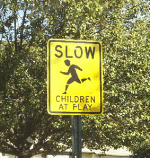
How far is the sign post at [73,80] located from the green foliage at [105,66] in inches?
445

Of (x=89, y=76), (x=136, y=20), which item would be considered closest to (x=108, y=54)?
(x=136, y=20)

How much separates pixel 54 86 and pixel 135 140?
13.6 m

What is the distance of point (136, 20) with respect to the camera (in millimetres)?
17547

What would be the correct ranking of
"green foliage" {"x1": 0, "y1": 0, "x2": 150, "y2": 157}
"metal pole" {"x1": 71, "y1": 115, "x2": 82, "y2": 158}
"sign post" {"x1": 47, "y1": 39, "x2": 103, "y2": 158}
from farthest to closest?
"green foliage" {"x1": 0, "y1": 0, "x2": 150, "y2": 157}
"sign post" {"x1": 47, "y1": 39, "x2": 103, "y2": 158}
"metal pole" {"x1": 71, "y1": 115, "x2": 82, "y2": 158}

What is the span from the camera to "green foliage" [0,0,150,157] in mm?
15102

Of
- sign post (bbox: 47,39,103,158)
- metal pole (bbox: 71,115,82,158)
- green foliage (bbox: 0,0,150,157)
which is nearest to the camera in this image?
metal pole (bbox: 71,115,82,158)

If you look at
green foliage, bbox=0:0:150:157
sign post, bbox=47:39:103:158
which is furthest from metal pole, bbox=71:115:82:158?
green foliage, bbox=0:0:150:157

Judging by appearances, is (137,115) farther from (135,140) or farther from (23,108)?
(23,108)

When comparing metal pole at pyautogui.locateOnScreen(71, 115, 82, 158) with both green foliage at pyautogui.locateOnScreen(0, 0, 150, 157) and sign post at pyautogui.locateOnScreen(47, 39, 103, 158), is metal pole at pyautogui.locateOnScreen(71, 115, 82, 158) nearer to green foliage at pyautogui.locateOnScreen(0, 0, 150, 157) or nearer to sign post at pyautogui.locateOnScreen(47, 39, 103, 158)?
sign post at pyautogui.locateOnScreen(47, 39, 103, 158)

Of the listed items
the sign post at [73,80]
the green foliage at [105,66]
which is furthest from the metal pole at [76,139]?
the green foliage at [105,66]

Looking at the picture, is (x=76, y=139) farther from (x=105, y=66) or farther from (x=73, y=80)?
(x=105, y=66)

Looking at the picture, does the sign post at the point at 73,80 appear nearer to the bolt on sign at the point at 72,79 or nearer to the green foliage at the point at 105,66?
the bolt on sign at the point at 72,79

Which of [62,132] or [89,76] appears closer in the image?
[89,76]

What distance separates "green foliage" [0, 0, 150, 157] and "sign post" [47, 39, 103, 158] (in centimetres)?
1129
